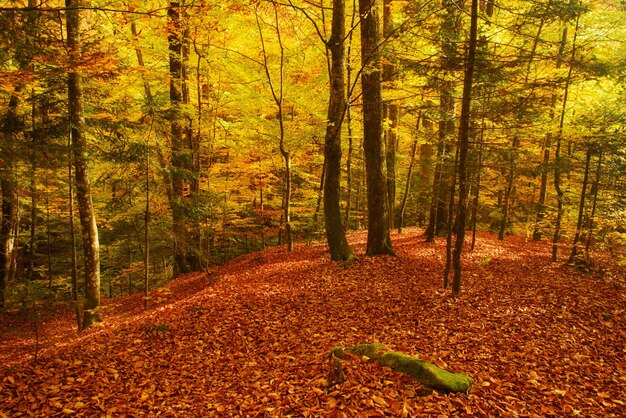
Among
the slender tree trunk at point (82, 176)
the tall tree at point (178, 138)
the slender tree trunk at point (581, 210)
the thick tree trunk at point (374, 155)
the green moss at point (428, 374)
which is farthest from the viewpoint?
the tall tree at point (178, 138)

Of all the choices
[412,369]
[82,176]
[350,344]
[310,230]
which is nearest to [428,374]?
[412,369]

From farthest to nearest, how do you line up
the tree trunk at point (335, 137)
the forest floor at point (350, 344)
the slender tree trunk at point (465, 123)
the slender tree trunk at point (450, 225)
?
1. the tree trunk at point (335, 137)
2. the slender tree trunk at point (450, 225)
3. the slender tree trunk at point (465, 123)
4. the forest floor at point (350, 344)

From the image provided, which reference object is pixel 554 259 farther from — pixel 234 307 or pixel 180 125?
pixel 180 125

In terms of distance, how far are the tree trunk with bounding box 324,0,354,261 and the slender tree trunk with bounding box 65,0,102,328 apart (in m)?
6.40

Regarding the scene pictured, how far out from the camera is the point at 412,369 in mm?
4852

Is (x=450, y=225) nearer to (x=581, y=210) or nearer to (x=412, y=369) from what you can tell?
(x=412, y=369)

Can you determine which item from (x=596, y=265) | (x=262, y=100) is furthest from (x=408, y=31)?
(x=596, y=265)

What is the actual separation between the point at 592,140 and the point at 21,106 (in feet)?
60.3

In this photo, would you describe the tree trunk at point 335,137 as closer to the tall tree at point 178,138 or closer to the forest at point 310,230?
the forest at point 310,230

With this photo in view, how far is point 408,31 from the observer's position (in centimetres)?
822

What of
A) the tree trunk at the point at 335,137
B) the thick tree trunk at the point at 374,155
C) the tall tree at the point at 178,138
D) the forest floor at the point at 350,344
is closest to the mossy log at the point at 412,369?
the forest floor at the point at 350,344

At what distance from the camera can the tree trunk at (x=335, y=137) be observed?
9727mm

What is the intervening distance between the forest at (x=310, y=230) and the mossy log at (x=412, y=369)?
6 cm

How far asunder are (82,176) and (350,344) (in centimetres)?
821
